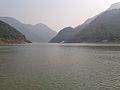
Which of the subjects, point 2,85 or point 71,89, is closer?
point 71,89

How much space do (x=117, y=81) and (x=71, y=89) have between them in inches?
393

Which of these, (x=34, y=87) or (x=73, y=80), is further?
(x=73, y=80)

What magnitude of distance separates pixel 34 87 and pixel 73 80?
27.4 ft

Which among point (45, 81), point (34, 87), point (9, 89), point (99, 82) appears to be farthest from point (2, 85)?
point (99, 82)

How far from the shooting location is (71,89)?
27.3 meters

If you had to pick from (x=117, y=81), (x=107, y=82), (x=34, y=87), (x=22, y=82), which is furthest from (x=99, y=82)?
(x=22, y=82)

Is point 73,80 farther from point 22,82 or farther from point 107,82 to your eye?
point 22,82

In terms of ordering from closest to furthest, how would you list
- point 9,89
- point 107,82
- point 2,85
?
point 9,89
point 2,85
point 107,82

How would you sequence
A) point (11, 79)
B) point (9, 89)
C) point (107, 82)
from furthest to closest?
point (11, 79) < point (107, 82) < point (9, 89)

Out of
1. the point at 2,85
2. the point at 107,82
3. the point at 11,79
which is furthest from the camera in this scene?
the point at 11,79

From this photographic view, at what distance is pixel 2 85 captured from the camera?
29.3 metres

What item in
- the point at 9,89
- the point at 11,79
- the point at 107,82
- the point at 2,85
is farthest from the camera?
the point at 11,79

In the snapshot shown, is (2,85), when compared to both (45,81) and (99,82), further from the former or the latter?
(99,82)

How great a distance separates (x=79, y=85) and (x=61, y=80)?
458 centimetres
